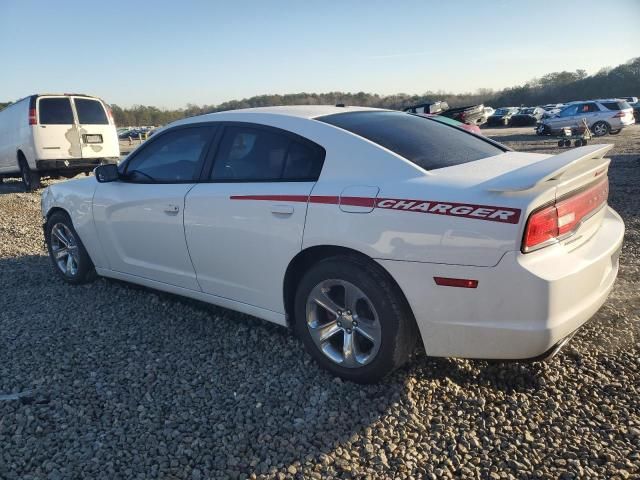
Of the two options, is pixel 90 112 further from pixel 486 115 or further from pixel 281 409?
pixel 486 115

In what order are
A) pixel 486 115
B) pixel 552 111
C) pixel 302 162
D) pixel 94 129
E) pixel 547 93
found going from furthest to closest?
pixel 547 93
pixel 552 111
pixel 486 115
pixel 94 129
pixel 302 162

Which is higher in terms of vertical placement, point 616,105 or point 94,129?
point 94,129

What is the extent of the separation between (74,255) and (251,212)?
2.59m

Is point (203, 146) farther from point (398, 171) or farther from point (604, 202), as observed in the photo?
point (604, 202)

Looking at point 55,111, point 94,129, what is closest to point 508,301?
point 94,129

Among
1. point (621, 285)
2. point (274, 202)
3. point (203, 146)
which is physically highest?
point (203, 146)

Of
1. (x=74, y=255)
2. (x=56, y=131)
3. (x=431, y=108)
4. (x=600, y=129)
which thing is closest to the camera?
(x=74, y=255)

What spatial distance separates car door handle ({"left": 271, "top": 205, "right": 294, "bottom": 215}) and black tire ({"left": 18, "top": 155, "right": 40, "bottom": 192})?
1006 centimetres

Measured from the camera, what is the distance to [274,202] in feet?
10.2

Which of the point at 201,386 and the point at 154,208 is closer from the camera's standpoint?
the point at 201,386

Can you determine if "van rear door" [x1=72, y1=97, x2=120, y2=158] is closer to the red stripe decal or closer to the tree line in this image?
the red stripe decal

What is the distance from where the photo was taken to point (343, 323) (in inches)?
117

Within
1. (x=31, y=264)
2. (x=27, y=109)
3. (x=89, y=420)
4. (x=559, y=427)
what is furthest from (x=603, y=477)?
(x=27, y=109)

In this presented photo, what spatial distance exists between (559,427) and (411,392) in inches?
29.1
